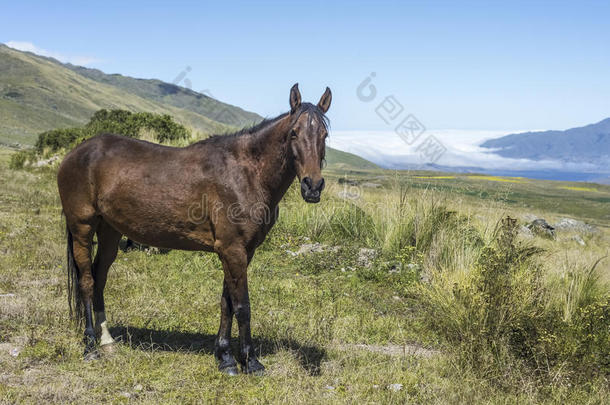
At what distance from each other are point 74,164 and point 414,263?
6607 mm

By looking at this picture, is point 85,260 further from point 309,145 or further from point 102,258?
point 309,145

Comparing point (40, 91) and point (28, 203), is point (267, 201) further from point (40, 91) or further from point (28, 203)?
point (40, 91)

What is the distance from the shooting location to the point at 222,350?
211 inches

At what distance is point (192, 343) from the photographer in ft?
19.9

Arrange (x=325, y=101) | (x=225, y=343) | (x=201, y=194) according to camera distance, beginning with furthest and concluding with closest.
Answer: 1. (x=225, y=343)
2. (x=201, y=194)
3. (x=325, y=101)

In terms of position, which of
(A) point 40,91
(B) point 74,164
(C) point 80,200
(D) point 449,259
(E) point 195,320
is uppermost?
(A) point 40,91

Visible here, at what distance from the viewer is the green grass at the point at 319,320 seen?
4789 mm

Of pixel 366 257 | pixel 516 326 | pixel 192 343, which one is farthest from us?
pixel 366 257

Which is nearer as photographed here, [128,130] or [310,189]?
[310,189]

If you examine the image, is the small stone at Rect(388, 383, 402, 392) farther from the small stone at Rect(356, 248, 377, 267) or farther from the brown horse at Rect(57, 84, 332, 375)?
the small stone at Rect(356, 248, 377, 267)

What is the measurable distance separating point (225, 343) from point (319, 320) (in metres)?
1.95

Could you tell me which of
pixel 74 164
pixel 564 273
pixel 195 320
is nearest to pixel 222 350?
pixel 195 320

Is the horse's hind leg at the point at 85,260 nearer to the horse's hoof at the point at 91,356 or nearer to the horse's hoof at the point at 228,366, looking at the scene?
the horse's hoof at the point at 91,356

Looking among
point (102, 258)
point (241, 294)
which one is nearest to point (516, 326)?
point (241, 294)
